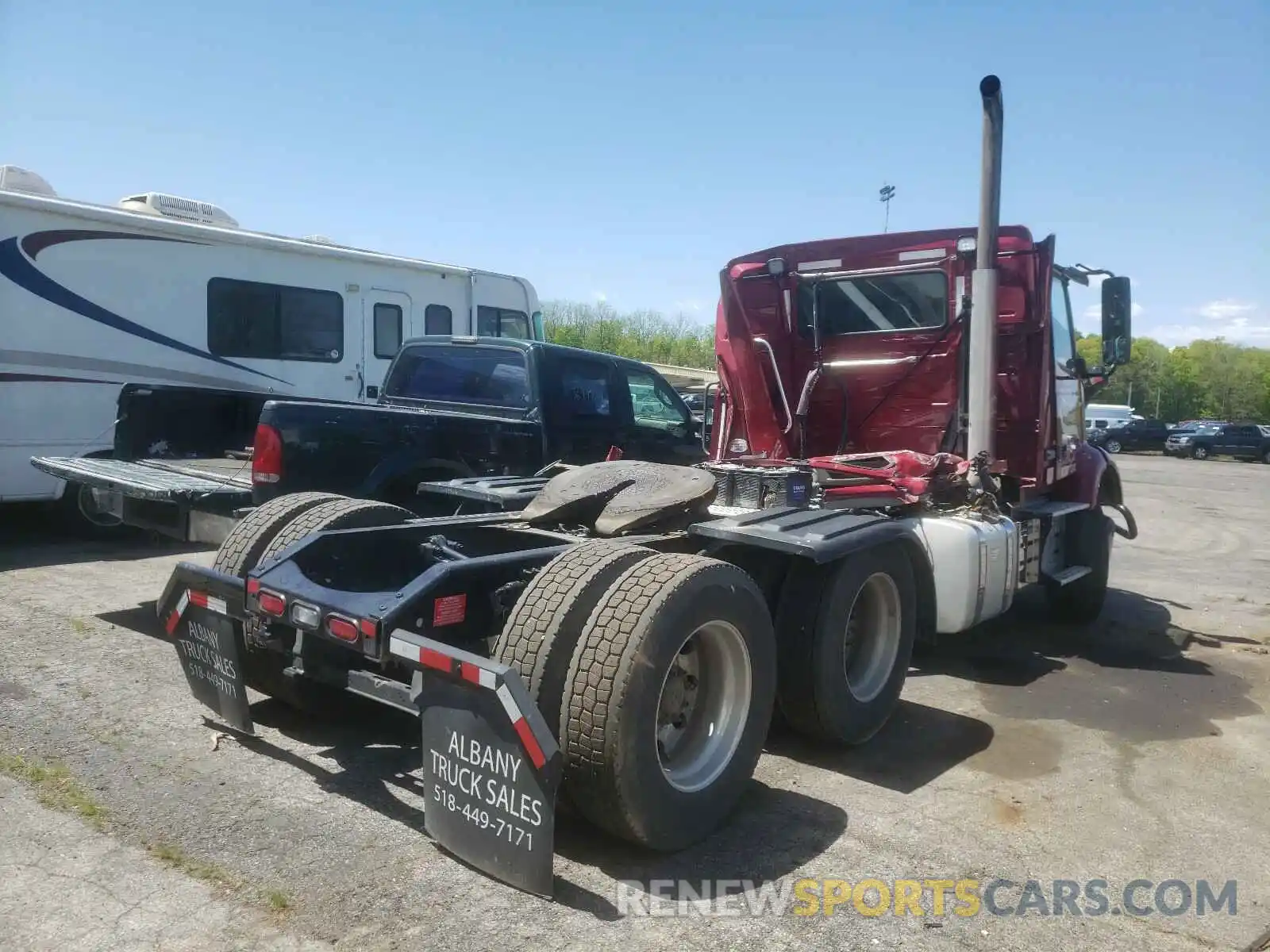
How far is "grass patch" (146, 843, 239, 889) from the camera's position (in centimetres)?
310

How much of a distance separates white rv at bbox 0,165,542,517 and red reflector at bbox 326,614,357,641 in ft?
18.5

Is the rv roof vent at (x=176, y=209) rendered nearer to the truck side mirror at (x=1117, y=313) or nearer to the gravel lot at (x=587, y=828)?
the gravel lot at (x=587, y=828)

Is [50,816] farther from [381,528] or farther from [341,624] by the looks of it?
[381,528]

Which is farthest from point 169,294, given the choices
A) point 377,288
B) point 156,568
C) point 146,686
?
point 146,686

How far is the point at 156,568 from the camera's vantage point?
798 cm

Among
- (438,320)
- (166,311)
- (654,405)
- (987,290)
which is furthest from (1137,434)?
(166,311)

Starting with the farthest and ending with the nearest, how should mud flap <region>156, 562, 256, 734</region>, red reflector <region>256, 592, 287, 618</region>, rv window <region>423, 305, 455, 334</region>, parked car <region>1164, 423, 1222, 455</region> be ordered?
parked car <region>1164, 423, 1222, 455</region> < rv window <region>423, 305, 455, 334</region> < mud flap <region>156, 562, 256, 734</region> < red reflector <region>256, 592, 287, 618</region>

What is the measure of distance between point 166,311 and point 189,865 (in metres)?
7.73

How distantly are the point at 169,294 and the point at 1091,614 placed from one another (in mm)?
8774

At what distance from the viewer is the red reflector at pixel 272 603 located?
3602 millimetres

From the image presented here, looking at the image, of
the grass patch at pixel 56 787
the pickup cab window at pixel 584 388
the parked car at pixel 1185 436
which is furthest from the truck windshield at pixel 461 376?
the parked car at pixel 1185 436

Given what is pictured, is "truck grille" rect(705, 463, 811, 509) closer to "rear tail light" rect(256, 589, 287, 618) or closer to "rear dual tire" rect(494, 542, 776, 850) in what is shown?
"rear dual tire" rect(494, 542, 776, 850)

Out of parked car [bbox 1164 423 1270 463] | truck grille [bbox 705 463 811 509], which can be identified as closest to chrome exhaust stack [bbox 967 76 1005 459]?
truck grille [bbox 705 463 811 509]

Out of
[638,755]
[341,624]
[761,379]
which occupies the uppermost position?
[761,379]
